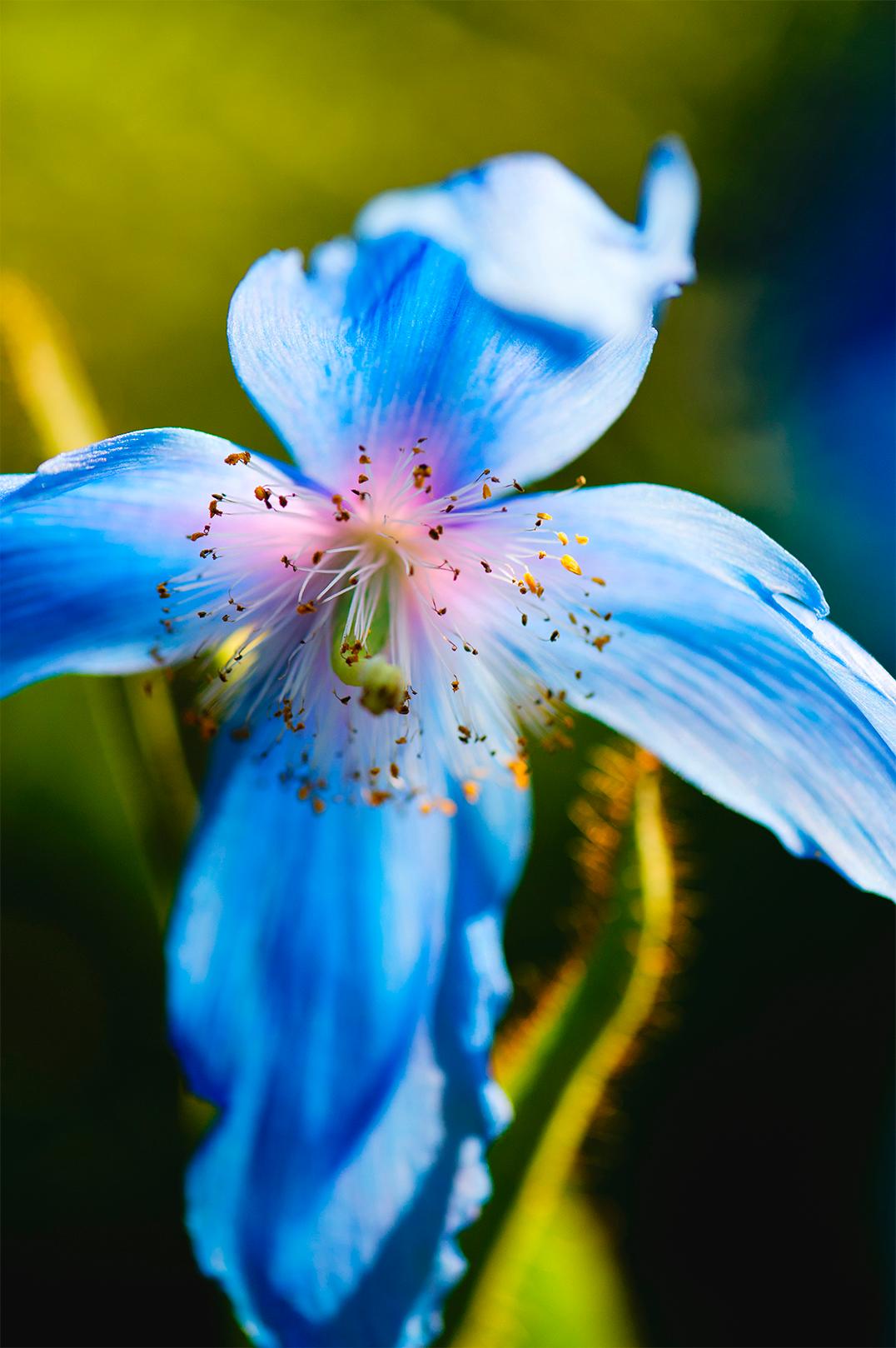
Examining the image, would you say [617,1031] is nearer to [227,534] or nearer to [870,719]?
[870,719]

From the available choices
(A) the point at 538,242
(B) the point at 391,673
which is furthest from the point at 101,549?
(A) the point at 538,242

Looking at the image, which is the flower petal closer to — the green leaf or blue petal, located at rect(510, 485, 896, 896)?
blue petal, located at rect(510, 485, 896, 896)

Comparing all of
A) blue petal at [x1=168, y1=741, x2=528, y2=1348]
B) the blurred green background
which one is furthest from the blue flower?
the blurred green background

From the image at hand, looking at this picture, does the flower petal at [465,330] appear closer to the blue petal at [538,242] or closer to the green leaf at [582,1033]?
the blue petal at [538,242]

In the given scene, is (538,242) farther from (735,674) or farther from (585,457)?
(585,457)

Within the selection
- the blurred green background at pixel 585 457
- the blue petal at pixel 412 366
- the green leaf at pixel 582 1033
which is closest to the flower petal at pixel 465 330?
the blue petal at pixel 412 366

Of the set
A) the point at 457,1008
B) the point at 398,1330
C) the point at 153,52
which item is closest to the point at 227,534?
the point at 457,1008
